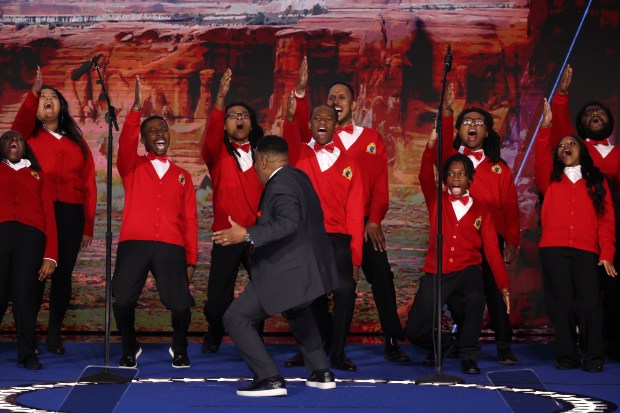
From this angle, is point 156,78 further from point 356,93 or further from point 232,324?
point 232,324

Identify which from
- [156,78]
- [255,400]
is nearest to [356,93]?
[156,78]

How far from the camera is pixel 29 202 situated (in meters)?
8.10

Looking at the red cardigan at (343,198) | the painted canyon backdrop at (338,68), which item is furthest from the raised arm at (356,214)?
the painted canyon backdrop at (338,68)

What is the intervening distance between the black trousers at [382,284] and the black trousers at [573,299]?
1.05m

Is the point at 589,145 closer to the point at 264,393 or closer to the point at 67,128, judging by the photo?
the point at 264,393

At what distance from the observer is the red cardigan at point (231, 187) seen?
336 inches

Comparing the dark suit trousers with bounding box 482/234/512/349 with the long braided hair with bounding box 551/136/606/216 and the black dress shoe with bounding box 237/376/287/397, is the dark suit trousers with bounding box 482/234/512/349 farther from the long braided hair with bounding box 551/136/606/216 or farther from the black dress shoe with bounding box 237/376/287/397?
the black dress shoe with bounding box 237/376/287/397

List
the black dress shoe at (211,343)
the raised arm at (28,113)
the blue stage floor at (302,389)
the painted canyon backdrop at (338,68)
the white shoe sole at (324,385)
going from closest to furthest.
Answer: the blue stage floor at (302,389), the white shoe sole at (324,385), the raised arm at (28,113), the black dress shoe at (211,343), the painted canyon backdrop at (338,68)

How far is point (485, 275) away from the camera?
A: 841cm

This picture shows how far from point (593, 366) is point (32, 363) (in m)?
3.59

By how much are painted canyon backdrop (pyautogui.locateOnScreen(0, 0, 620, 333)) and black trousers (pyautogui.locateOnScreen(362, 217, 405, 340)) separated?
134 cm

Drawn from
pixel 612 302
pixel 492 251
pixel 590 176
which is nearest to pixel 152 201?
pixel 492 251

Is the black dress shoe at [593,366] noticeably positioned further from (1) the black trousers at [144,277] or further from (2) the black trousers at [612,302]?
(1) the black trousers at [144,277]

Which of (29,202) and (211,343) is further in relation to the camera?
(211,343)
